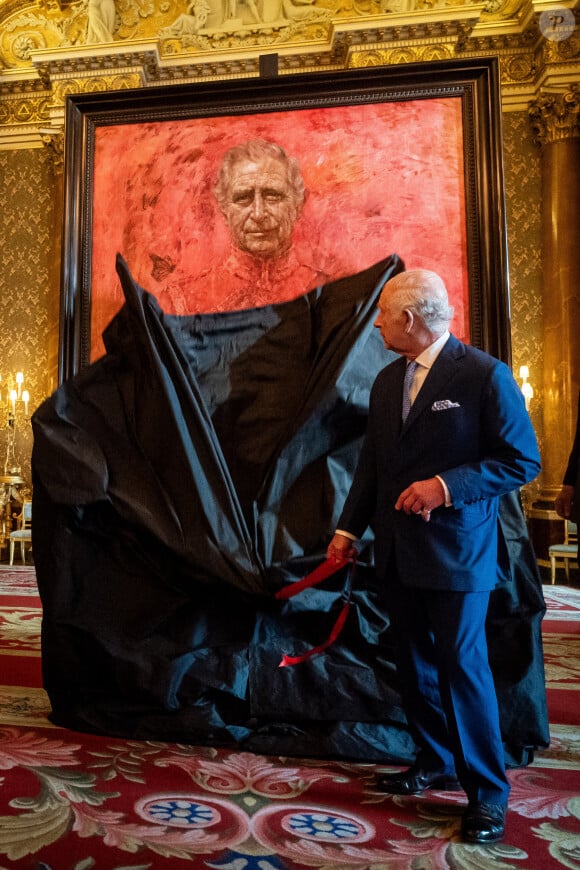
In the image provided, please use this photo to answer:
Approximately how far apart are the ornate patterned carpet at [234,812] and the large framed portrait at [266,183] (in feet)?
7.25

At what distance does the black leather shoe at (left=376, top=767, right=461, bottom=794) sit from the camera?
1.95 m

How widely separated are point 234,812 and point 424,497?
1.03 m

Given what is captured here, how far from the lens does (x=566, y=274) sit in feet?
26.2

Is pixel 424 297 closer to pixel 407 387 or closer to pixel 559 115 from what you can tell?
pixel 407 387

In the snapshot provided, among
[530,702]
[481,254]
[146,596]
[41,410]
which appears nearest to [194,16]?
[481,254]

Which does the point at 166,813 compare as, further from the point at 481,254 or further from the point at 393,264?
the point at 481,254

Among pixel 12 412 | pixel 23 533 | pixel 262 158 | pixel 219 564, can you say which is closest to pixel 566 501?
pixel 219 564

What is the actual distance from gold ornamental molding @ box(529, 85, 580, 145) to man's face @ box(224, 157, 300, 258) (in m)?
6.01

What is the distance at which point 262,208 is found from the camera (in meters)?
3.80

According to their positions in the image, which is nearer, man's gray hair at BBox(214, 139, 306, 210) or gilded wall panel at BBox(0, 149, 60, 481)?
man's gray hair at BBox(214, 139, 306, 210)

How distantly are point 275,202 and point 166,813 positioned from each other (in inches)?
125

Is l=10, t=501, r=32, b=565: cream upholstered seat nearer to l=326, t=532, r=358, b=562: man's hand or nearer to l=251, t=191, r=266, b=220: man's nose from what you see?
l=251, t=191, r=266, b=220: man's nose

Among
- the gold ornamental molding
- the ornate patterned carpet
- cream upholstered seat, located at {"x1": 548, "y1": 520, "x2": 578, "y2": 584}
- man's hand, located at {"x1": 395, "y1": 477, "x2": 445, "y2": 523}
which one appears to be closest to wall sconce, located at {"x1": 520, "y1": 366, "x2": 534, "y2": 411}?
cream upholstered seat, located at {"x1": 548, "y1": 520, "x2": 578, "y2": 584}

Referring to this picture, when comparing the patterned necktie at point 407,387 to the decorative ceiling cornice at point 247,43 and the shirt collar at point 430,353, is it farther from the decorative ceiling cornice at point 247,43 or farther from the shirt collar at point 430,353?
the decorative ceiling cornice at point 247,43
